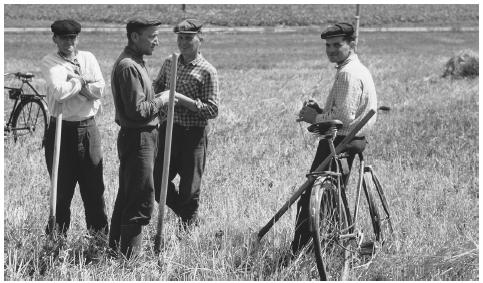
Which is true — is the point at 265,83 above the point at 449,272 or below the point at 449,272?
above

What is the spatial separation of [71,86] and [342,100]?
5.84 feet

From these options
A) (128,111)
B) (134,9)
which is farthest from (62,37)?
(134,9)

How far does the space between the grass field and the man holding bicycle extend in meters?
0.25

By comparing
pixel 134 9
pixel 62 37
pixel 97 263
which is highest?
pixel 134 9

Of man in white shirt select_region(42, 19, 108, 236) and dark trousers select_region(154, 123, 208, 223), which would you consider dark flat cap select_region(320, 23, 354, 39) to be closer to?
dark trousers select_region(154, 123, 208, 223)

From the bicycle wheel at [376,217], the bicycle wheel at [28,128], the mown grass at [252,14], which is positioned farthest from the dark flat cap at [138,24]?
the mown grass at [252,14]

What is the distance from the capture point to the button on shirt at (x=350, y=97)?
16.7ft

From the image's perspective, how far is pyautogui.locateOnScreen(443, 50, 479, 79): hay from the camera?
17.5 m

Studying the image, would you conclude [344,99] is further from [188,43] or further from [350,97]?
[188,43]

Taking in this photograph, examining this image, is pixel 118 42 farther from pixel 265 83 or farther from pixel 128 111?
pixel 128 111

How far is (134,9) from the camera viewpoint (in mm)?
62562

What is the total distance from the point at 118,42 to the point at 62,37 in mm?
32621

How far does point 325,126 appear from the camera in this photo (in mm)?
5090

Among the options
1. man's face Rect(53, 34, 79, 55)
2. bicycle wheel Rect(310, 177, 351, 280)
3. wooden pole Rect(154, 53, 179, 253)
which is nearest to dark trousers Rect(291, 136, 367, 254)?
bicycle wheel Rect(310, 177, 351, 280)
